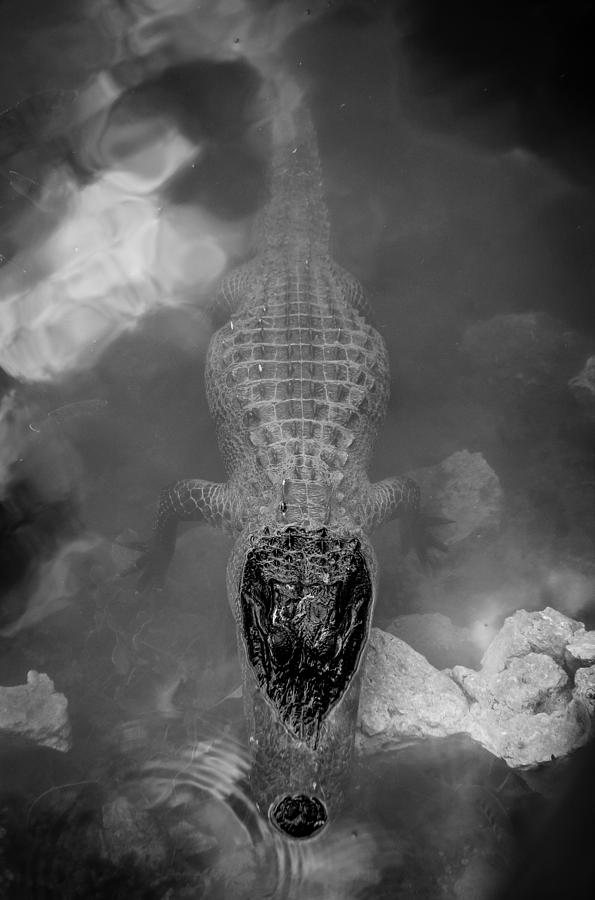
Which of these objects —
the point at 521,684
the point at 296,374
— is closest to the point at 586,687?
the point at 521,684

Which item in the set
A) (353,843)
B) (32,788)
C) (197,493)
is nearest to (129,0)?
(197,493)

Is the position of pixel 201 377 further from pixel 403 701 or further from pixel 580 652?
pixel 580 652

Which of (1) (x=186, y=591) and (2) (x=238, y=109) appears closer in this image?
(1) (x=186, y=591)

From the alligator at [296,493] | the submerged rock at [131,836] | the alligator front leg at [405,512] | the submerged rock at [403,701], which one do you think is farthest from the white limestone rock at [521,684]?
the submerged rock at [131,836]

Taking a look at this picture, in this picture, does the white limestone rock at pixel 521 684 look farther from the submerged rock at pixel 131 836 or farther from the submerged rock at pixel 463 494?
the submerged rock at pixel 131 836

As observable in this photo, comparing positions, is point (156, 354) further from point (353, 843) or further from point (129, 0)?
point (353, 843)

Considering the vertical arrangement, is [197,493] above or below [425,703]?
above

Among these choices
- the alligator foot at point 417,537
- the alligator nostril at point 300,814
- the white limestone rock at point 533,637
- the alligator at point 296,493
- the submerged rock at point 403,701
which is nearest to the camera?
the alligator nostril at point 300,814
